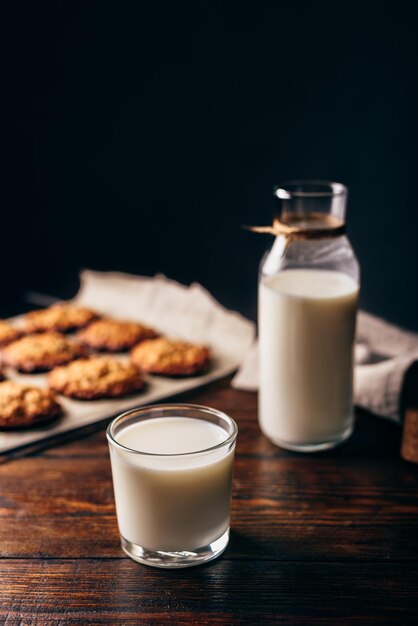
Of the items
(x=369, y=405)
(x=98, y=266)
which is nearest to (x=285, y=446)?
(x=369, y=405)

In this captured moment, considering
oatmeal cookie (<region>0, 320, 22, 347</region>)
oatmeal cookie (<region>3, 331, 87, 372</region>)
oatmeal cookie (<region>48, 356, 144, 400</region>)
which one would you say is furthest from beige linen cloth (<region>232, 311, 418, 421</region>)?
oatmeal cookie (<region>0, 320, 22, 347</region>)

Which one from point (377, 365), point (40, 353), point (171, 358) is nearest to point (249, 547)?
point (377, 365)

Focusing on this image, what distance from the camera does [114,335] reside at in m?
1.60

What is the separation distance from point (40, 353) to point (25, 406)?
27 cm

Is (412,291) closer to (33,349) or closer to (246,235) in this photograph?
(246,235)

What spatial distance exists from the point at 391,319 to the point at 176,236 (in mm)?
593

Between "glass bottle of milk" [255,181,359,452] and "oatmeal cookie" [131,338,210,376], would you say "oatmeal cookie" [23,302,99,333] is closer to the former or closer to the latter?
"oatmeal cookie" [131,338,210,376]

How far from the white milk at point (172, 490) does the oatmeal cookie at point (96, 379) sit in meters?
0.42

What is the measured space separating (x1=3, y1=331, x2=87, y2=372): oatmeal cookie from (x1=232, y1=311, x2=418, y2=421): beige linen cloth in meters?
0.35

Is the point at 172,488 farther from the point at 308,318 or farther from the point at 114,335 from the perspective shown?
the point at 114,335

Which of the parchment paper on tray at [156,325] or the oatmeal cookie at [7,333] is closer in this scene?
the parchment paper on tray at [156,325]

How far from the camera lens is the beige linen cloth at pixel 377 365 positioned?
1228 mm

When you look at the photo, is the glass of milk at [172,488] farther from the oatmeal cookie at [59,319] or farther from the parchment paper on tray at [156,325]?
the oatmeal cookie at [59,319]

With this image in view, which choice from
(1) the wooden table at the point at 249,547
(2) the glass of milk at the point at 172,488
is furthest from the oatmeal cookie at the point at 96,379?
(2) the glass of milk at the point at 172,488
